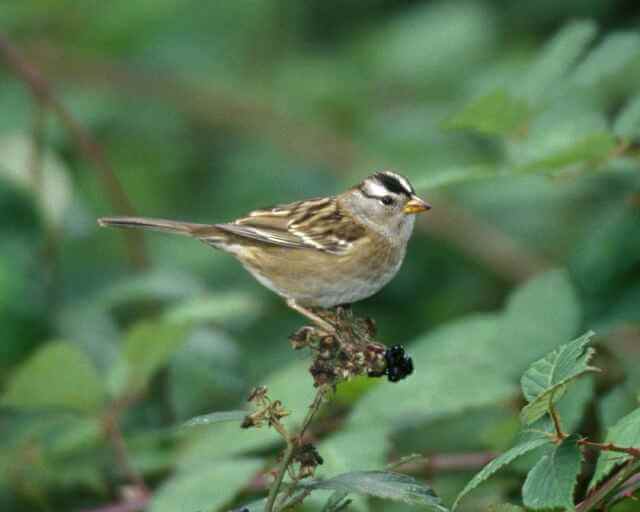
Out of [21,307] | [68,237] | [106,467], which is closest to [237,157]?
[68,237]

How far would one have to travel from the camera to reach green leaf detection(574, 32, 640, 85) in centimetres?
329

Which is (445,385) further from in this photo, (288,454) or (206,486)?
(288,454)

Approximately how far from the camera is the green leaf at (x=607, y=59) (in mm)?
3285

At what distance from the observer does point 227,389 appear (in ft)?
14.1

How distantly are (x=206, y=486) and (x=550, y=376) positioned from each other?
1496 mm

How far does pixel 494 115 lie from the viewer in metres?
3.10

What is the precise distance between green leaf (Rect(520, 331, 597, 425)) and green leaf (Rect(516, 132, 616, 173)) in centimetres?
112

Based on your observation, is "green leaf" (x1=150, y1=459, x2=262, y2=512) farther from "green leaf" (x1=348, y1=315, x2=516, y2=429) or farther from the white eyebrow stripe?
the white eyebrow stripe

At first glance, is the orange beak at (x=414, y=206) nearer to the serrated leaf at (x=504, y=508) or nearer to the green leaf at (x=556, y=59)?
the green leaf at (x=556, y=59)

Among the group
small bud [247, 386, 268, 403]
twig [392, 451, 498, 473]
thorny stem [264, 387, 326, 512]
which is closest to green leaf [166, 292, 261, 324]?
twig [392, 451, 498, 473]

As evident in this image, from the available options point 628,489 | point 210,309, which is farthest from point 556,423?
point 210,309

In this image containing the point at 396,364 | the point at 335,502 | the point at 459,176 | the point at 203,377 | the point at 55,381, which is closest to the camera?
the point at 335,502

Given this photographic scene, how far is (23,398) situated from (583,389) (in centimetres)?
181

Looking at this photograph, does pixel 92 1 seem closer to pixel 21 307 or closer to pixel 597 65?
pixel 21 307
